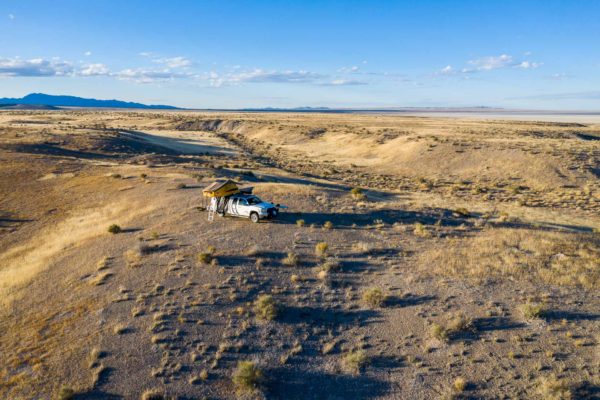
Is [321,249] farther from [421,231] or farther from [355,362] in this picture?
[355,362]

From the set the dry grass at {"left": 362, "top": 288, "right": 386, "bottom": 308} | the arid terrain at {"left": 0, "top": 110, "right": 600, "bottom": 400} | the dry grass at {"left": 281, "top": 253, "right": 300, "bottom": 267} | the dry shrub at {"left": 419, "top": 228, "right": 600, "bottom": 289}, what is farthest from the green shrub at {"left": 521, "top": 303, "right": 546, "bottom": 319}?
the dry grass at {"left": 281, "top": 253, "right": 300, "bottom": 267}

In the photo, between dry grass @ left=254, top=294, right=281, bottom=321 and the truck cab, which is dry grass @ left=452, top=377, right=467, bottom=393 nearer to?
dry grass @ left=254, top=294, right=281, bottom=321

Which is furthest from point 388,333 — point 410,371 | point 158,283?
point 158,283

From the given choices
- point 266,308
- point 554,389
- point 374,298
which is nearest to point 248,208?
point 266,308

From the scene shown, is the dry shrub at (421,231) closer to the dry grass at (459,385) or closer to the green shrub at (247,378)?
the dry grass at (459,385)

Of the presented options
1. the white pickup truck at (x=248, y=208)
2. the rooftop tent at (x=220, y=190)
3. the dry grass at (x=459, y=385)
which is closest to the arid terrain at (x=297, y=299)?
the dry grass at (x=459, y=385)
